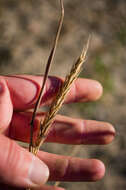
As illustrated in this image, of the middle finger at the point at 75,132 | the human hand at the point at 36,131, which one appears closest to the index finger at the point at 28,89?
the human hand at the point at 36,131

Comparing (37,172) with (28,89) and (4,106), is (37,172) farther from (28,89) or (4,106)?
(28,89)

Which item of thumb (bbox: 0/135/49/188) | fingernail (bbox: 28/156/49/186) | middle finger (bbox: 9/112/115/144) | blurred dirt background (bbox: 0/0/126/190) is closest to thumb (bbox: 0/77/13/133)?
middle finger (bbox: 9/112/115/144)

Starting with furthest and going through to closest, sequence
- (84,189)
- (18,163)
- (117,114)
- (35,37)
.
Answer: (35,37)
(117,114)
(84,189)
(18,163)

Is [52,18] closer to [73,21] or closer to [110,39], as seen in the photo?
[73,21]

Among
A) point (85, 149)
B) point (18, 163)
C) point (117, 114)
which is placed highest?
point (18, 163)

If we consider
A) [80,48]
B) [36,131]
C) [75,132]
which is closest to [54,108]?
[36,131]

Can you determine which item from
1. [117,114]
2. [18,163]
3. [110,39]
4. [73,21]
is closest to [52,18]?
[73,21]

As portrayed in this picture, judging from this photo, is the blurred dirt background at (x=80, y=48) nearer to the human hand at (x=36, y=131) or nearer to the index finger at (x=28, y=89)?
the human hand at (x=36, y=131)
